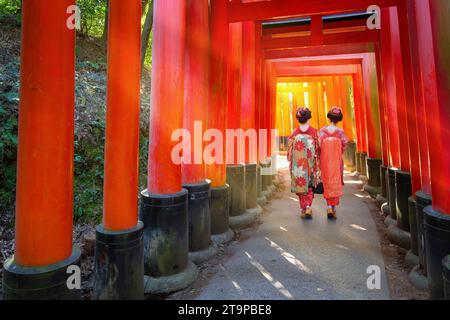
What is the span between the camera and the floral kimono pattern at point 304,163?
17.5ft

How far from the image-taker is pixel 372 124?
8.30m

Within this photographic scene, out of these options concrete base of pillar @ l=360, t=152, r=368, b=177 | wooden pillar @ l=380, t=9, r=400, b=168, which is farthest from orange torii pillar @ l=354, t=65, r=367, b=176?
wooden pillar @ l=380, t=9, r=400, b=168

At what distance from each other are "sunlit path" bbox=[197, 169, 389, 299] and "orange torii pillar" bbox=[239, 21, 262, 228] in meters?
0.31

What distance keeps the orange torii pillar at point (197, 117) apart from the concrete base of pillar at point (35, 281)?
1.87m

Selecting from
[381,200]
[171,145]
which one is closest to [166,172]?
[171,145]

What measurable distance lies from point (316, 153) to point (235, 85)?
6.00ft

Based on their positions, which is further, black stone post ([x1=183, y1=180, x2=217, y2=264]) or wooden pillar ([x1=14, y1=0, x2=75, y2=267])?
black stone post ([x1=183, y1=180, x2=217, y2=264])

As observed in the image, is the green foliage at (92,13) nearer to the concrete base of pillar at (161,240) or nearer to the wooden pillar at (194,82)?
the wooden pillar at (194,82)

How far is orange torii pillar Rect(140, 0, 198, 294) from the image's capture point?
297 centimetres

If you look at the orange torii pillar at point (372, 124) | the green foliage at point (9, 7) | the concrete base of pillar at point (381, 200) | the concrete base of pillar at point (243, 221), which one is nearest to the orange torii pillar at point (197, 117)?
the concrete base of pillar at point (243, 221)

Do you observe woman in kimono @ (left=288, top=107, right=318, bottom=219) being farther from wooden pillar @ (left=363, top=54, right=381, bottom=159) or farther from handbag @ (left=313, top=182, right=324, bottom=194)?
wooden pillar @ (left=363, top=54, right=381, bottom=159)

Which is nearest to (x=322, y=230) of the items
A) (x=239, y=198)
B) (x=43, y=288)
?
(x=239, y=198)

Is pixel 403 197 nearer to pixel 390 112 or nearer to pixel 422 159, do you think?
pixel 422 159

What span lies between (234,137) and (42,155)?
3782mm
